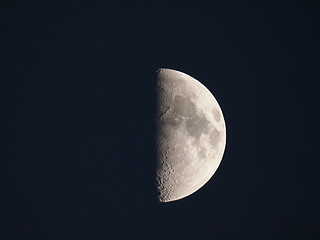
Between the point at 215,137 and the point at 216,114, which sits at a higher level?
the point at 216,114

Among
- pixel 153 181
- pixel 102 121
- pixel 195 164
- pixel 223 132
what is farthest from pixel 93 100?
pixel 223 132

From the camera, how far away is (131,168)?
19.7ft

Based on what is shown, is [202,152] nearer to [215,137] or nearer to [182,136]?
[215,137]

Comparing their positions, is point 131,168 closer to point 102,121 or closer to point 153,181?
point 153,181

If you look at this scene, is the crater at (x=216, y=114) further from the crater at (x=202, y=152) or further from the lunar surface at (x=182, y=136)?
the crater at (x=202, y=152)

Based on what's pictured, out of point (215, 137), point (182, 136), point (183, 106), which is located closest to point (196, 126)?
point (182, 136)

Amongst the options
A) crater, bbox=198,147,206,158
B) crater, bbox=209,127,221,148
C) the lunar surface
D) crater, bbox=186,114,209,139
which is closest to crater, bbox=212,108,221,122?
the lunar surface

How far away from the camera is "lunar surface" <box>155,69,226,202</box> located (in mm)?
6305

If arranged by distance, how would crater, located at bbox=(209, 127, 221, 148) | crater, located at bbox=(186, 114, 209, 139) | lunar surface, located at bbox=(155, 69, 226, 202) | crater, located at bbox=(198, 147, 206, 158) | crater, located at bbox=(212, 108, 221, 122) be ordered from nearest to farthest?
lunar surface, located at bbox=(155, 69, 226, 202)
crater, located at bbox=(186, 114, 209, 139)
crater, located at bbox=(198, 147, 206, 158)
crater, located at bbox=(209, 127, 221, 148)
crater, located at bbox=(212, 108, 221, 122)

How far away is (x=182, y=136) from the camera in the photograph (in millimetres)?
6328

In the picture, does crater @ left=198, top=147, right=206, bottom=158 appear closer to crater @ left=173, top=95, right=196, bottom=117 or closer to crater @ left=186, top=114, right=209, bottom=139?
crater @ left=186, top=114, right=209, bottom=139

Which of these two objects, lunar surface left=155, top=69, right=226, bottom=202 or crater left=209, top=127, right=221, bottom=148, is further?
crater left=209, top=127, right=221, bottom=148

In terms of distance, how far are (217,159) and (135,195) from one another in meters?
2.32

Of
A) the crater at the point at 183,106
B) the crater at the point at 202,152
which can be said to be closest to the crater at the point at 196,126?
the crater at the point at 183,106
